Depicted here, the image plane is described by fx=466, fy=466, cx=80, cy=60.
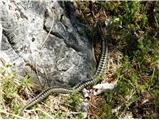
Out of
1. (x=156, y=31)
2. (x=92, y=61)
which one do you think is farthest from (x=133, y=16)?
(x=92, y=61)

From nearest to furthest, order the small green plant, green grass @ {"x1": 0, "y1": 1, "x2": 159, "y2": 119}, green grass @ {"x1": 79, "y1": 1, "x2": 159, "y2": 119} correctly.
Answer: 1. green grass @ {"x1": 0, "y1": 1, "x2": 159, "y2": 119}
2. the small green plant
3. green grass @ {"x1": 79, "y1": 1, "x2": 159, "y2": 119}

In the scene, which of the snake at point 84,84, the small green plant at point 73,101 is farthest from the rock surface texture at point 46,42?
the small green plant at point 73,101

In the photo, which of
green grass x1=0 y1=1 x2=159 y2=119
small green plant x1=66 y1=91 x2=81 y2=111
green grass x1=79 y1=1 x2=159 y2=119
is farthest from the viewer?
green grass x1=79 y1=1 x2=159 y2=119

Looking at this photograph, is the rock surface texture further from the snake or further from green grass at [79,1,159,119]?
green grass at [79,1,159,119]

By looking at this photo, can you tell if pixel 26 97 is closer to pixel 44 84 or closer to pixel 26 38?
pixel 44 84

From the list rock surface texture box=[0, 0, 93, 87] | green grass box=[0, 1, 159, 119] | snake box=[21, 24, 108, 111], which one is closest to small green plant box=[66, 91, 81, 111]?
green grass box=[0, 1, 159, 119]

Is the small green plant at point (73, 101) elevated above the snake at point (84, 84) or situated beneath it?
situated beneath

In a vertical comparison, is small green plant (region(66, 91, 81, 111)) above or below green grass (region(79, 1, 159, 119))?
below

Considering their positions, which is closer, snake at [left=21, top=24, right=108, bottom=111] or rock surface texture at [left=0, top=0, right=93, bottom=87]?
snake at [left=21, top=24, right=108, bottom=111]

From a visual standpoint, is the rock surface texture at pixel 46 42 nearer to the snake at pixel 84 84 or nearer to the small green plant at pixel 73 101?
the snake at pixel 84 84
